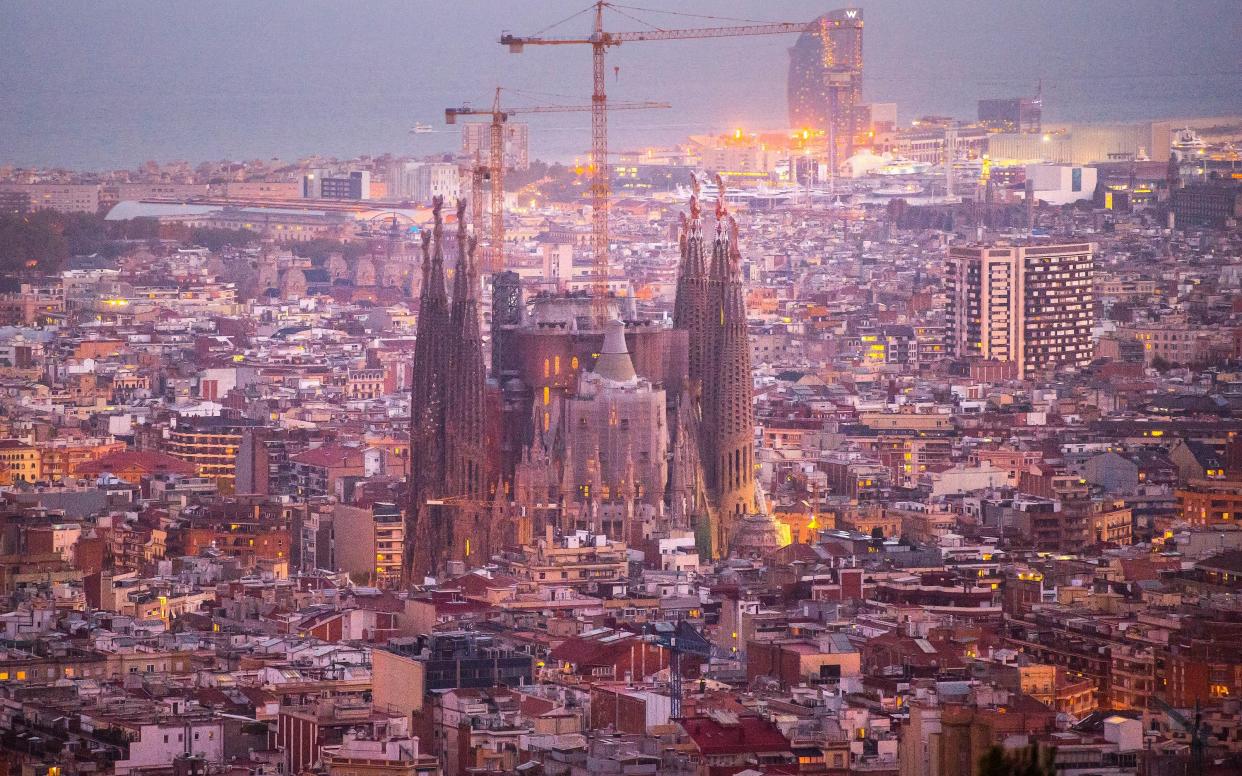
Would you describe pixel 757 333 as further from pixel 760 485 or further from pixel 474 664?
pixel 474 664

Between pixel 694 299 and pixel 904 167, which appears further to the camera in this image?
pixel 904 167

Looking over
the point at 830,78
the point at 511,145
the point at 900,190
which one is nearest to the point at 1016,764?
the point at 511,145

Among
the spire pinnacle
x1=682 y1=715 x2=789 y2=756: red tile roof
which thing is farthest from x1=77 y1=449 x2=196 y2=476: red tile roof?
x1=682 y1=715 x2=789 y2=756: red tile roof

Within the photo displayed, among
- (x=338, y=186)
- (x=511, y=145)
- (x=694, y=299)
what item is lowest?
(x=694, y=299)

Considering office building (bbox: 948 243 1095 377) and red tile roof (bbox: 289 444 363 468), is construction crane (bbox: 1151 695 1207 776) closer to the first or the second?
red tile roof (bbox: 289 444 363 468)

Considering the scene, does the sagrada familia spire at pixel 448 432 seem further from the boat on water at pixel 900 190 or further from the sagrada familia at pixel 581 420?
the boat on water at pixel 900 190

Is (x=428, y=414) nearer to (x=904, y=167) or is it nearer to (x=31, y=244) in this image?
(x=31, y=244)

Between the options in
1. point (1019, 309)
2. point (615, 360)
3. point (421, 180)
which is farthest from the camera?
point (421, 180)
